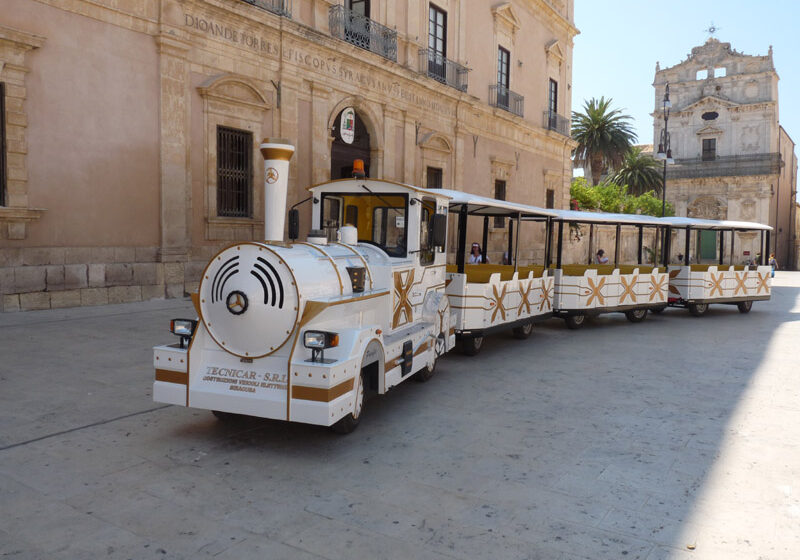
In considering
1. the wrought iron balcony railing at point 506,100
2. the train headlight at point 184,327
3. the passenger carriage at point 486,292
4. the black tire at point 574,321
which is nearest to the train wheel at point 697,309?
the black tire at point 574,321

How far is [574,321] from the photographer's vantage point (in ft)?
44.4

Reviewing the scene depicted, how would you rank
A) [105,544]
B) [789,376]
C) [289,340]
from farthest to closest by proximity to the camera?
[789,376]
[289,340]
[105,544]

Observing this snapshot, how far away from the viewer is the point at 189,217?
13609mm

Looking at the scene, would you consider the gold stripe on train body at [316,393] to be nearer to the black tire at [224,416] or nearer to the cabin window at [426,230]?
the black tire at [224,416]

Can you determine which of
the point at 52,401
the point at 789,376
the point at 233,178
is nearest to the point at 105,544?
the point at 52,401

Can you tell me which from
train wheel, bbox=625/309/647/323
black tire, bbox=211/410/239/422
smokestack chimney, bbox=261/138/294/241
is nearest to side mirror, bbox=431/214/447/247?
smokestack chimney, bbox=261/138/294/241

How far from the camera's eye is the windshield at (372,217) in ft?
24.1

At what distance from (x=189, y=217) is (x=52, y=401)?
8.03 metres

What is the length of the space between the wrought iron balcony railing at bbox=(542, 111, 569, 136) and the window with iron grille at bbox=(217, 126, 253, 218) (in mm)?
19803

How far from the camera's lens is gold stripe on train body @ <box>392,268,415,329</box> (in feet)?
22.4

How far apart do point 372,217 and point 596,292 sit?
24.6 ft

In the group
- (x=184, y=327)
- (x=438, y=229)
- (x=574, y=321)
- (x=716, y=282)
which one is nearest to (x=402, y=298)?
(x=438, y=229)

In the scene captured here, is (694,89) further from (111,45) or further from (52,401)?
(52,401)

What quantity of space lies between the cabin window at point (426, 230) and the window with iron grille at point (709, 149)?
58.9 metres
